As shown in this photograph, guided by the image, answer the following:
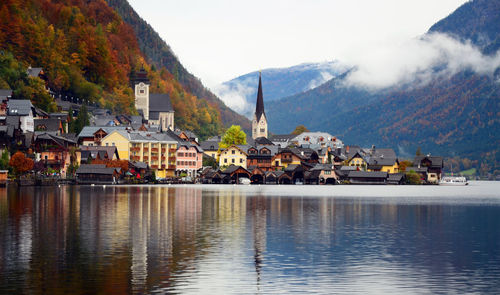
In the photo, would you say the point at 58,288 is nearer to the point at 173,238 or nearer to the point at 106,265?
the point at 106,265

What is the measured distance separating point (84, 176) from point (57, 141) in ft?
30.0

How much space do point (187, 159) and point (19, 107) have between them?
189 ft

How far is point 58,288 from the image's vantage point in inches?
1105

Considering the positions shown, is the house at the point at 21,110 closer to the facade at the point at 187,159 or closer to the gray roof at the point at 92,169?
the gray roof at the point at 92,169

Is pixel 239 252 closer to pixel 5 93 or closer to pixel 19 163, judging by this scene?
pixel 19 163

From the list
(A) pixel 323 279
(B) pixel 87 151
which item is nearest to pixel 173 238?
(A) pixel 323 279

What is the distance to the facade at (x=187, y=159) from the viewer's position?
630 feet

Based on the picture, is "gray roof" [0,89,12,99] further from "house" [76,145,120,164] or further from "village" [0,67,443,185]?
"house" [76,145,120,164]

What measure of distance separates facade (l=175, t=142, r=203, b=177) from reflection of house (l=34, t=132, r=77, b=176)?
47.2 meters

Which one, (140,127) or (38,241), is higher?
(140,127)

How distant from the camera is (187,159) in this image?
194m

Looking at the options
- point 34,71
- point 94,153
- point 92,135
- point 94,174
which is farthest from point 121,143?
point 94,174

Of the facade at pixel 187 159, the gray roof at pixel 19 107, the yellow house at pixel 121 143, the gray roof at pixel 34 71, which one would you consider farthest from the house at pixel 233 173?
the gray roof at pixel 19 107

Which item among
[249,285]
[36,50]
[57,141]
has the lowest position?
[249,285]
